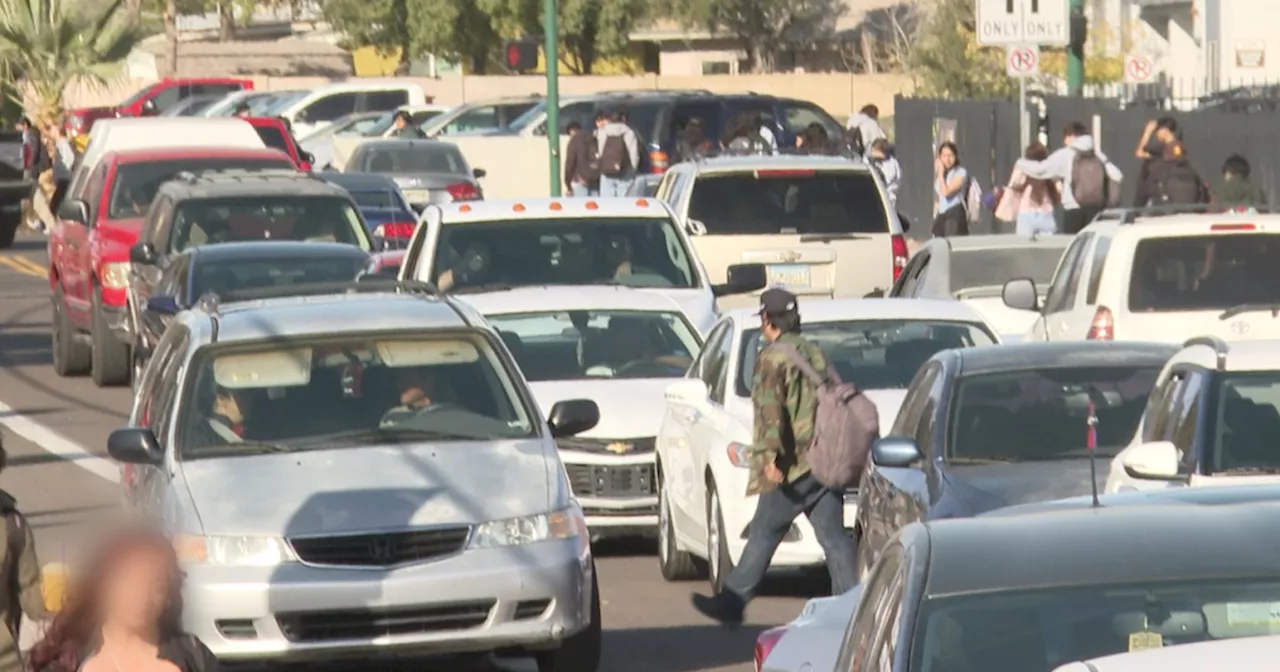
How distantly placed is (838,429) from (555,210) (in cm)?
651

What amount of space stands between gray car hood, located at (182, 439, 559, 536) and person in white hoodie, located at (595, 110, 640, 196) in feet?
71.4

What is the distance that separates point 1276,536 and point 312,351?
20.6ft

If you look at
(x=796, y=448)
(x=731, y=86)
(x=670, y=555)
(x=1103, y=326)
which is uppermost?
(x=731, y=86)

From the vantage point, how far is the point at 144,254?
19.8 m

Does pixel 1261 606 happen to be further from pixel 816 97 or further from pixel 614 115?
pixel 816 97

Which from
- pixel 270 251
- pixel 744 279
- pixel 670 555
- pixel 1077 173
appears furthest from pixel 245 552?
pixel 1077 173

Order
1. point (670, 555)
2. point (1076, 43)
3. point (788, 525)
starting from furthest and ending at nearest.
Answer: point (1076, 43)
point (670, 555)
point (788, 525)

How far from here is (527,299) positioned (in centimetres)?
1552

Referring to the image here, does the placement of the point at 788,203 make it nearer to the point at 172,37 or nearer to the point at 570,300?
the point at 570,300

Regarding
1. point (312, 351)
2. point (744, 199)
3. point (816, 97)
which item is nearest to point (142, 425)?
point (312, 351)

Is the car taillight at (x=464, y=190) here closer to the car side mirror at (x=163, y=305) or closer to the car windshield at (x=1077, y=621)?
the car side mirror at (x=163, y=305)

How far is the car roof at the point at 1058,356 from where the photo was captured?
11492 millimetres

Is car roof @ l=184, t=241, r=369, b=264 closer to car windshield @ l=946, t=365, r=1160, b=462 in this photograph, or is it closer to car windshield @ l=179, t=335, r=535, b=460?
car windshield @ l=179, t=335, r=535, b=460

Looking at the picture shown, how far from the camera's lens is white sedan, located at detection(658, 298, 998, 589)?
12.5 metres
